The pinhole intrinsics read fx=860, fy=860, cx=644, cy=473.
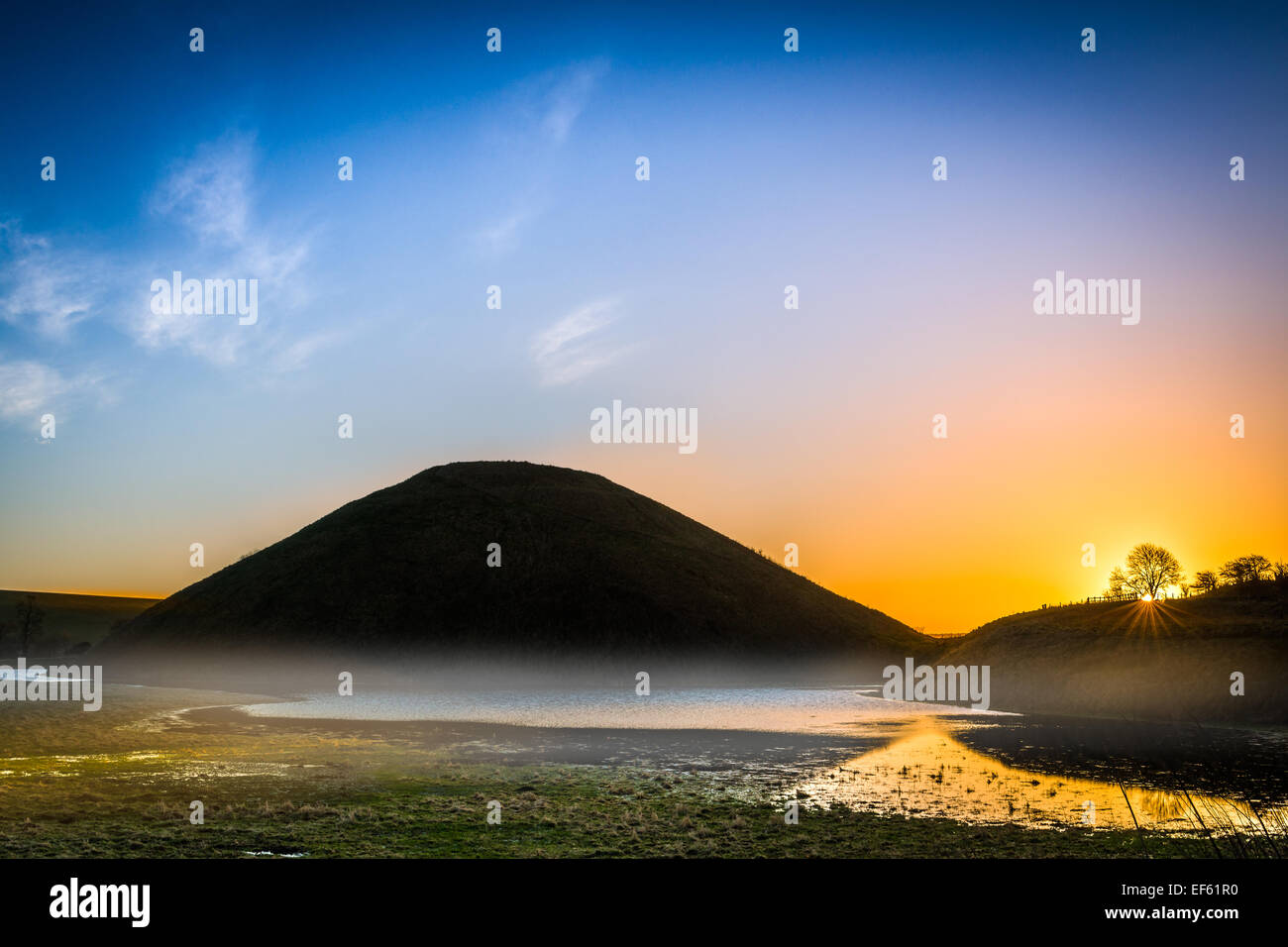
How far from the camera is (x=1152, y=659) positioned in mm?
52719

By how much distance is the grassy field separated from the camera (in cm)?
1574

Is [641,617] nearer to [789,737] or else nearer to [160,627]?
[160,627]

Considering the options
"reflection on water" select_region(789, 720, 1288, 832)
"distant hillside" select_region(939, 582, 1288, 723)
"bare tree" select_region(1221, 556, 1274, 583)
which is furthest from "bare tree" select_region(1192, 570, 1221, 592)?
"reflection on water" select_region(789, 720, 1288, 832)

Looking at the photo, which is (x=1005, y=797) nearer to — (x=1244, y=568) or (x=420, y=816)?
(x=420, y=816)

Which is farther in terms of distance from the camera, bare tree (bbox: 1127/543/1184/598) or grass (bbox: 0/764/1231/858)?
bare tree (bbox: 1127/543/1184/598)

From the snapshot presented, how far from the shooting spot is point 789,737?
38.8 m

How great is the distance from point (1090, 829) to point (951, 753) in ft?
49.2

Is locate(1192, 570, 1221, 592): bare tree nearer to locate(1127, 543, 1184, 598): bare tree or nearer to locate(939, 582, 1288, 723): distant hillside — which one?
locate(1127, 543, 1184, 598): bare tree

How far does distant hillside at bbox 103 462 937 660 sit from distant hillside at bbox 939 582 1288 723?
4880 cm

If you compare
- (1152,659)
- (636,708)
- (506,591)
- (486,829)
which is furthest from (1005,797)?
(506,591)

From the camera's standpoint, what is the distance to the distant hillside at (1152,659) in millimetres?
47344

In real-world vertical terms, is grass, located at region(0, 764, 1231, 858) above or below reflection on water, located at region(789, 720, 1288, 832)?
above

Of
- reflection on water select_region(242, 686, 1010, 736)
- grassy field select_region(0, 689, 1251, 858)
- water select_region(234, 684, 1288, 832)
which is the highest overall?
grassy field select_region(0, 689, 1251, 858)

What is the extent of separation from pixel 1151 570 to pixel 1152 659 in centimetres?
6098
